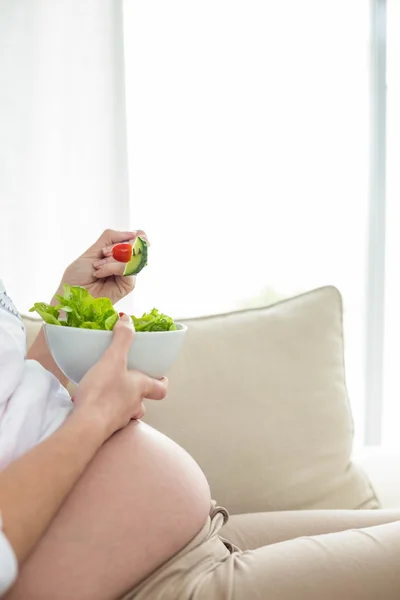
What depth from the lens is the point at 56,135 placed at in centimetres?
250

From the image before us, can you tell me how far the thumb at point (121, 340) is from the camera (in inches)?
36.9

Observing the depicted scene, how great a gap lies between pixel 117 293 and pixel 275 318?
43 centimetres

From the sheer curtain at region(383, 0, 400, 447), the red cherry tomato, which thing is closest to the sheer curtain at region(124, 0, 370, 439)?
the sheer curtain at region(383, 0, 400, 447)

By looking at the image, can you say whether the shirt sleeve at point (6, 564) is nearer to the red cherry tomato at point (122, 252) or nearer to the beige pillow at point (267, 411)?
the red cherry tomato at point (122, 252)

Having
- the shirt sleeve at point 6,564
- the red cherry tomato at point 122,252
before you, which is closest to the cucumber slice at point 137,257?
the red cherry tomato at point 122,252

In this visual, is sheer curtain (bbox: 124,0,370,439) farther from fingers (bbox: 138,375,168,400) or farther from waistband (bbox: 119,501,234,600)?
waistband (bbox: 119,501,234,600)

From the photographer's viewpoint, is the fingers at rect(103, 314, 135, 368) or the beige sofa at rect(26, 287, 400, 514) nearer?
the fingers at rect(103, 314, 135, 368)

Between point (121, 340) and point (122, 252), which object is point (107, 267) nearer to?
point (122, 252)

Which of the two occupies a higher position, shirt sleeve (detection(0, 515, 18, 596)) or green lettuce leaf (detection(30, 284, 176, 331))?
green lettuce leaf (detection(30, 284, 176, 331))

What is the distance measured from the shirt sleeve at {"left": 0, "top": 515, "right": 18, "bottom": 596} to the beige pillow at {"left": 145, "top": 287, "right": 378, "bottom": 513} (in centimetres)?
68

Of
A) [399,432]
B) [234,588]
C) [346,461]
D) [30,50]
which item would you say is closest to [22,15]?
[30,50]

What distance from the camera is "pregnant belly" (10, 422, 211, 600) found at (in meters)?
0.83

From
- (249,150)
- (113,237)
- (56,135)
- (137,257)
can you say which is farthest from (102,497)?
(249,150)

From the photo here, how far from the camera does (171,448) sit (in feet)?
3.31
